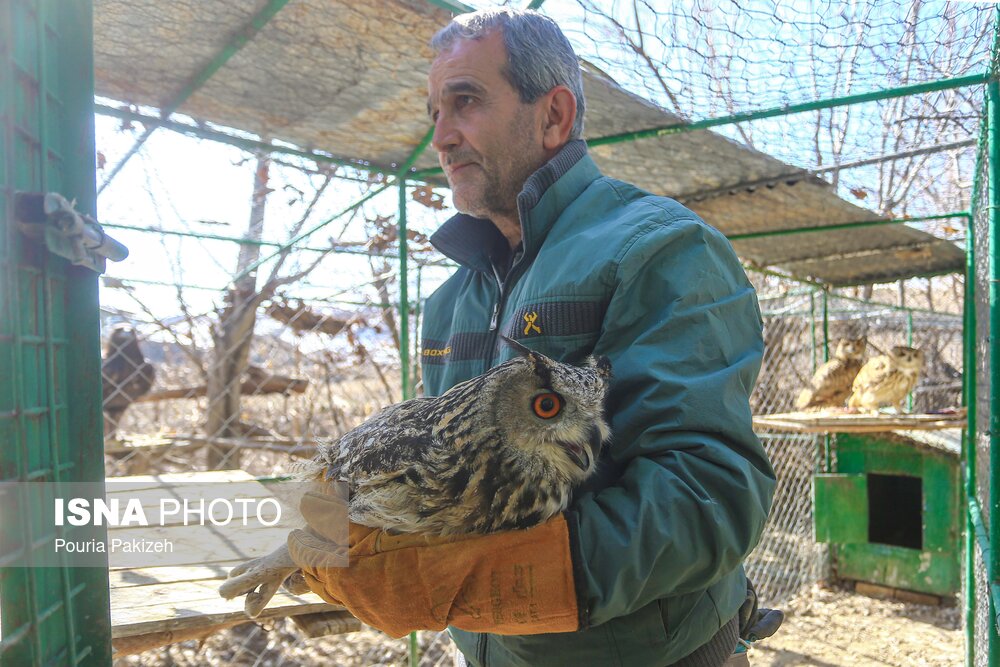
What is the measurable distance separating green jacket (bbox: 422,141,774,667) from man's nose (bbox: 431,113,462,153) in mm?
308

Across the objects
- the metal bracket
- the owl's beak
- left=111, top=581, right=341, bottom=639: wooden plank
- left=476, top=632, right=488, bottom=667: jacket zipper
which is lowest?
left=111, top=581, right=341, bottom=639: wooden plank

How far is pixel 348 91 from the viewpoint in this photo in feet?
9.35

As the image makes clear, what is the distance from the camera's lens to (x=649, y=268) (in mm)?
1391

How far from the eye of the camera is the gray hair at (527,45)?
1831 mm

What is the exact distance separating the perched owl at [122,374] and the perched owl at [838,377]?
639 centimetres

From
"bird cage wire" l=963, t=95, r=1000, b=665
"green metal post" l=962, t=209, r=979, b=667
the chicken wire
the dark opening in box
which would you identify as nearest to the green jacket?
A: "bird cage wire" l=963, t=95, r=1000, b=665

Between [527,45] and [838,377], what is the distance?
6.22m

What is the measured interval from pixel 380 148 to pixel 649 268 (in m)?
2.46

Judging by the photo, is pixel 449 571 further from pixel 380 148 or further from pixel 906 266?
pixel 906 266

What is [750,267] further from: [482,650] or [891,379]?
[482,650]

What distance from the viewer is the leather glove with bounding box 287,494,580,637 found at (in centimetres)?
123

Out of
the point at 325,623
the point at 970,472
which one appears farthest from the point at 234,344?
the point at 970,472

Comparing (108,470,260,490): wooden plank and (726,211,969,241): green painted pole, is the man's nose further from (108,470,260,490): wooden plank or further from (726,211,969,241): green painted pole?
(726,211,969,241): green painted pole

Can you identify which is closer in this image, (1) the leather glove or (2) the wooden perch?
(1) the leather glove
